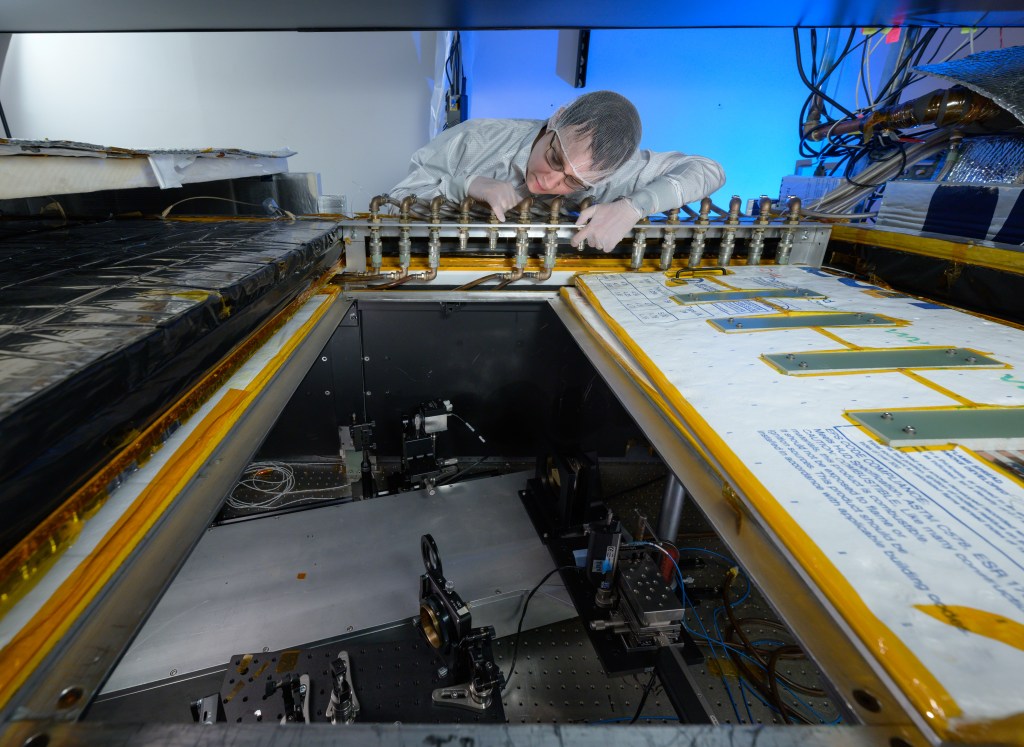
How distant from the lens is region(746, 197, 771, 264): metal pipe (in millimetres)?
1406

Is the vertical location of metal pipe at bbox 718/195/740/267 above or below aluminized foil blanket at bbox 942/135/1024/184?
below

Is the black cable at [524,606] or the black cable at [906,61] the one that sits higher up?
the black cable at [906,61]

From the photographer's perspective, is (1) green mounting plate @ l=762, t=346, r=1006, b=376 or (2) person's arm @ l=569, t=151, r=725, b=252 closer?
(1) green mounting plate @ l=762, t=346, r=1006, b=376

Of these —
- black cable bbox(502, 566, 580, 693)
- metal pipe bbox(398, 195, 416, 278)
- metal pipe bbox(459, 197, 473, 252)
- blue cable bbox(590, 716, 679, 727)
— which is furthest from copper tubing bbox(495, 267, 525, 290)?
blue cable bbox(590, 716, 679, 727)

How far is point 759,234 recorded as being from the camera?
4.72 feet

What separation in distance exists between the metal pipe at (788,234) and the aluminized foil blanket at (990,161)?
0.41 m

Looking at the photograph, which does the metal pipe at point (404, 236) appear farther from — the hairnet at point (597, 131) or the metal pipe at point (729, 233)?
the metal pipe at point (729, 233)

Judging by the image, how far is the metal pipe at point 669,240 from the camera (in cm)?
139

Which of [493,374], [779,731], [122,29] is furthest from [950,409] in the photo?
[122,29]

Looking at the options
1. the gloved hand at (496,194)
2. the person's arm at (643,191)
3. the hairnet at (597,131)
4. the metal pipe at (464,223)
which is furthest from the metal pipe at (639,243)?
the metal pipe at (464,223)

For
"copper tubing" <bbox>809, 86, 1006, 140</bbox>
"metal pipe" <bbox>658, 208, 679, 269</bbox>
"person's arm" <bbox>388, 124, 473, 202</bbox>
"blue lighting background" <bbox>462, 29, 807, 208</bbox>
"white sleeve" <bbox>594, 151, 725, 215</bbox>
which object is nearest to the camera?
"copper tubing" <bbox>809, 86, 1006, 140</bbox>

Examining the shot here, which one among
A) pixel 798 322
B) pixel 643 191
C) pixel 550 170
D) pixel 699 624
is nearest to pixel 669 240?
pixel 643 191

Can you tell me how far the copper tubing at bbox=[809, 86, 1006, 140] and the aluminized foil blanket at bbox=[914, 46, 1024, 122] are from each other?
0.05 meters

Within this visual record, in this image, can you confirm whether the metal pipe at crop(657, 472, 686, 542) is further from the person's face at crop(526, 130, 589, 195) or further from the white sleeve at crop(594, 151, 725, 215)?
the person's face at crop(526, 130, 589, 195)
